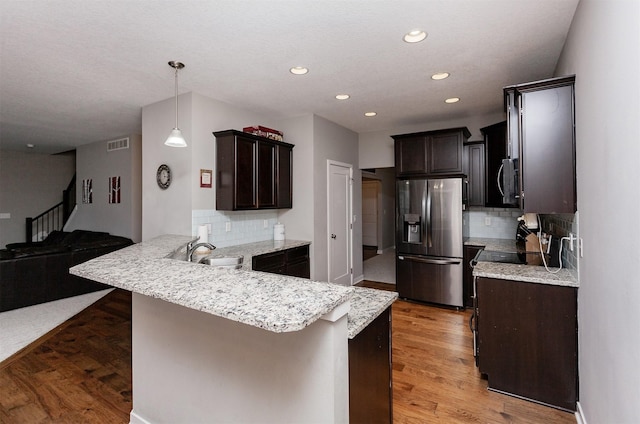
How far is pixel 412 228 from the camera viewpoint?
442 centimetres

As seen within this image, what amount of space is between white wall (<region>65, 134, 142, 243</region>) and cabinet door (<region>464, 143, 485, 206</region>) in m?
5.66

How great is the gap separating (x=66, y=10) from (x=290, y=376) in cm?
255

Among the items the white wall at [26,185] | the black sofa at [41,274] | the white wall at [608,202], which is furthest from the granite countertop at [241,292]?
the white wall at [26,185]

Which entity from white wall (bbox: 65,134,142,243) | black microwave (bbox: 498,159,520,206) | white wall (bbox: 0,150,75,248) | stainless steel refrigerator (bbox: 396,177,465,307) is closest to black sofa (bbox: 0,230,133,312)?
white wall (bbox: 65,134,142,243)

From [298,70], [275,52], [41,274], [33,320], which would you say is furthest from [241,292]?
[41,274]

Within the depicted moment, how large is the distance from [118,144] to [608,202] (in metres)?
7.03

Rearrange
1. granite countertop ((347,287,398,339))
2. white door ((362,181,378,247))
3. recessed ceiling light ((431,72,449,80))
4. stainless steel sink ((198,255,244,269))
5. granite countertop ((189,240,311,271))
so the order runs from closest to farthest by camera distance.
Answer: granite countertop ((347,287,398,339)) → stainless steel sink ((198,255,244,269)) → recessed ceiling light ((431,72,449,80)) → granite countertop ((189,240,311,271)) → white door ((362,181,378,247))

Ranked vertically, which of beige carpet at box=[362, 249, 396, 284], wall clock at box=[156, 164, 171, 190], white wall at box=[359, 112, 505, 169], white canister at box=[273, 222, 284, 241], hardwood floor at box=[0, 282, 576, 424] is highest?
white wall at box=[359, 112, 505, 169]

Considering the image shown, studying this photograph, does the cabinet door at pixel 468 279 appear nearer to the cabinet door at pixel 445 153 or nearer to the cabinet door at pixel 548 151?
the cabinet door at pixel 445 153

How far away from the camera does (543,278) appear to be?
213 centimetres

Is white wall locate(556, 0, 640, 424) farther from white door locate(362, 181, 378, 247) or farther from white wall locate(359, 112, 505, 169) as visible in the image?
white door locate(362, 181, 378, 247)

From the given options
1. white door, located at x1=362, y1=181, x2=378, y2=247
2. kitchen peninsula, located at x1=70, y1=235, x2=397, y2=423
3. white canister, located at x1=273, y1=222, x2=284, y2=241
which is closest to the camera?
kitchen peninsula, located at x1=70, y1=235, x2=397, y2=423

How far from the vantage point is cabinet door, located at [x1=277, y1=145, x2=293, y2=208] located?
416 centimetres

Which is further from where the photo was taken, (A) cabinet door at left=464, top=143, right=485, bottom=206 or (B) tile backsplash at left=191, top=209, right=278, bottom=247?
(A) cabinet door at left=464, top=143, right=485, bottom=206
